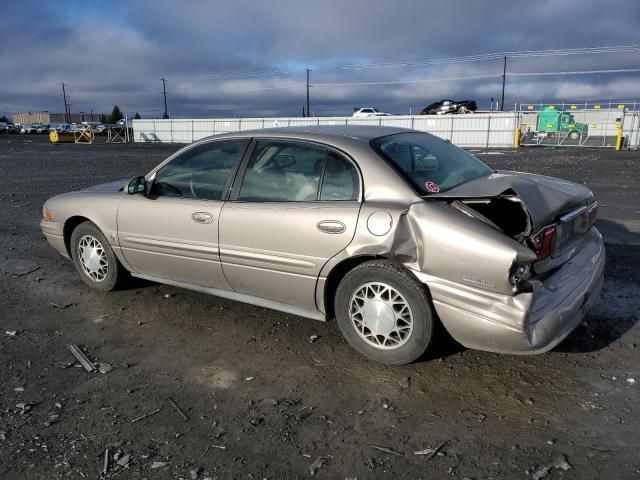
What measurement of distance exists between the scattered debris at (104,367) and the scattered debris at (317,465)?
1.71m

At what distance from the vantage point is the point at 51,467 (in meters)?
2.52

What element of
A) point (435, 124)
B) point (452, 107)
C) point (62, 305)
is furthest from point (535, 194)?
point (452, 107)

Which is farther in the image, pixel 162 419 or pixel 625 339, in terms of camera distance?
pixel 625 339

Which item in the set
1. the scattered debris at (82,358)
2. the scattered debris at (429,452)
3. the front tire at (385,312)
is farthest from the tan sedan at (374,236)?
the scattered debris at (82,358)

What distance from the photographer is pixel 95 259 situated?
16.1 ft

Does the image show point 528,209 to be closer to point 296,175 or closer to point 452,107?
point 296,175

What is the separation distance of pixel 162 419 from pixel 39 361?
129cm

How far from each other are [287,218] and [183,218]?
102cm

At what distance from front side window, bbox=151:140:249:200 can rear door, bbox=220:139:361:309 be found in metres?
0.18

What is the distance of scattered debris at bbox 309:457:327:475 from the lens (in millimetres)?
2480

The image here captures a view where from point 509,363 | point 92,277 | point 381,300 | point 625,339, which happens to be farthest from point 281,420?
point 92,277

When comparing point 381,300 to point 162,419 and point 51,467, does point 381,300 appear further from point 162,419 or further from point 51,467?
point 51,467

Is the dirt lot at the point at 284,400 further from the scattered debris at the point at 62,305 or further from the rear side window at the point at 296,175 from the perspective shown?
the rear side window at the point at 296,175

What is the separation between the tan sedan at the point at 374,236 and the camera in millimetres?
3027
